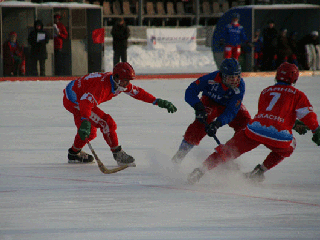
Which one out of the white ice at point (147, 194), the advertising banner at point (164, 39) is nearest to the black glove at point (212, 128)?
the white ice at point (147, 194)

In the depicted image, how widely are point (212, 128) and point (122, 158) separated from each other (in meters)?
1.03

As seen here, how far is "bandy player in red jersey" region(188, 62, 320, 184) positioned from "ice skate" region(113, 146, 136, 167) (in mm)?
1101

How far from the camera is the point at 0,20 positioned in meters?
17.5

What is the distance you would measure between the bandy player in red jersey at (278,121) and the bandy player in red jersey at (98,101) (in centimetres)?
108

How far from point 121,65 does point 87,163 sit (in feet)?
3.62

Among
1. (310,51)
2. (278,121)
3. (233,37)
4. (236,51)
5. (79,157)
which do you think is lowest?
(310,51)

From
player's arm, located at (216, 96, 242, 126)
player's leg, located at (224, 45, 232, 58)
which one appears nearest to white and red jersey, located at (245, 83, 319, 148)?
player's arm, located at (216, 96, 242, 126)

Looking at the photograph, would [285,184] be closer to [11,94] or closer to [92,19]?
[11,94]

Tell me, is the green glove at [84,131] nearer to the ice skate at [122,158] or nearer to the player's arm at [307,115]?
the ice skate at [122,158]

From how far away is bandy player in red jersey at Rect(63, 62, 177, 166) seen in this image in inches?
227

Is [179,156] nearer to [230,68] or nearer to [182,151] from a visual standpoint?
[182,151]

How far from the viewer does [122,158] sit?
20.4ft

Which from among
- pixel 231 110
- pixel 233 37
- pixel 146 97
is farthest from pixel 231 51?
pixel 231 110

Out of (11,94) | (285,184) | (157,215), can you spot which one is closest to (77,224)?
(157,215)
